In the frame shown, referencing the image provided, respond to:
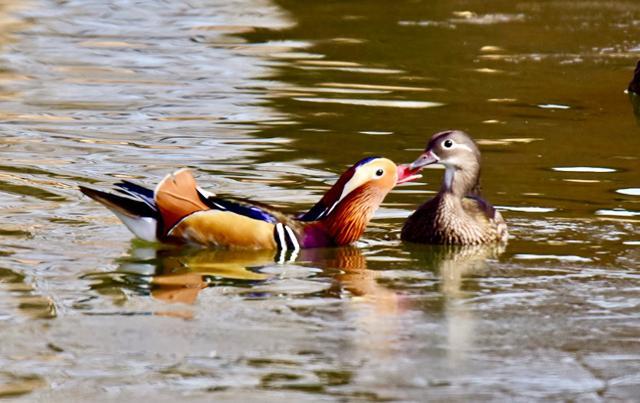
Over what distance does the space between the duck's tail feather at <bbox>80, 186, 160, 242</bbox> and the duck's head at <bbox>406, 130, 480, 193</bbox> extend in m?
1.57

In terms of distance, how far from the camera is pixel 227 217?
32.3 ft

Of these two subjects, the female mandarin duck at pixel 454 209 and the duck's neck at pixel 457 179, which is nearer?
the female mandarin duck at pixel 454 209

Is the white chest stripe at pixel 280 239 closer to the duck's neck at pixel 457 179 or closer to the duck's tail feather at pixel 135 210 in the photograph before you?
the duck's tail feather at pixel 135 210

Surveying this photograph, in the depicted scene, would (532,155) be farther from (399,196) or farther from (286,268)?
(286,268)

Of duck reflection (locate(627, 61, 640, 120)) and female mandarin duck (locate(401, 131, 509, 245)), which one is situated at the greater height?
duck reflection (locate(627, 61, 640, 120))

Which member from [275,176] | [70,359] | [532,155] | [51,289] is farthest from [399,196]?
[70,359]

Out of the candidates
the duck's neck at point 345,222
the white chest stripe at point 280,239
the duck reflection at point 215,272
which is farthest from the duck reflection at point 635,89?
the white chest stripe at point 280,239

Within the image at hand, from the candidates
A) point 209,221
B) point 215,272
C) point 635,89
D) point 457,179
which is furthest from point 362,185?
point 635,89

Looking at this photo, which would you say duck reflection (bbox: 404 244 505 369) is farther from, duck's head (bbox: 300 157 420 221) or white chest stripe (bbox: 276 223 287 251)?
white chest stripe (bbox: 276 223 287 251)

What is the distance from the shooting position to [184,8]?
22750 mm

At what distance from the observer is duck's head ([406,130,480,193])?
34.0 ft

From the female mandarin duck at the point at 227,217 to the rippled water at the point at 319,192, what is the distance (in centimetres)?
13

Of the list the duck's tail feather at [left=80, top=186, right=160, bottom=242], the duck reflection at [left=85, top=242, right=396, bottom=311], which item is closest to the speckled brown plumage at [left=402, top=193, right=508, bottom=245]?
the duck reflection at [left=85, top=242, right=396, bottom=311]

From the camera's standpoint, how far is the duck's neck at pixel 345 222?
10.0 meters
